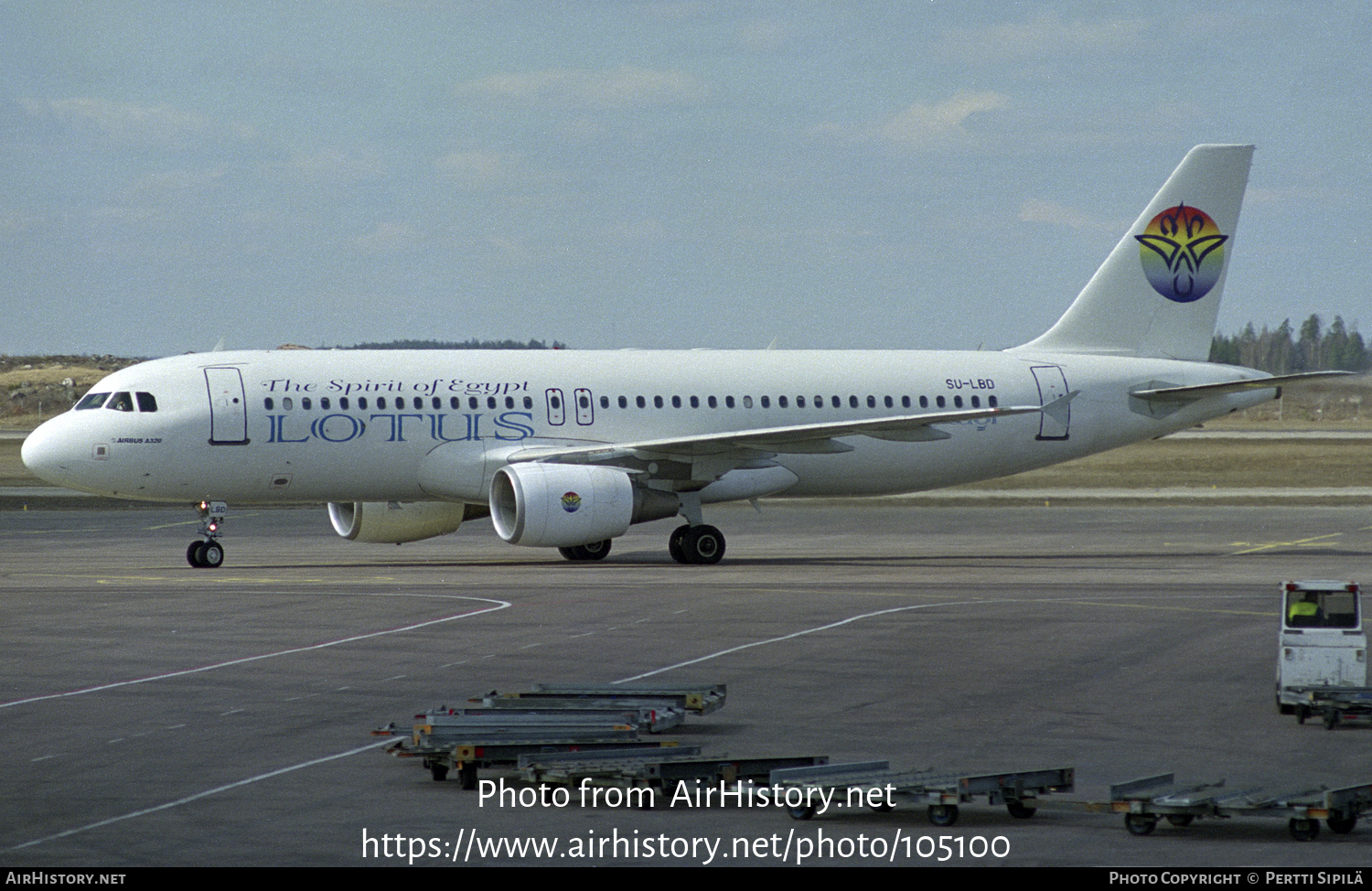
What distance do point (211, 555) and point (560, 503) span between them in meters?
7.51

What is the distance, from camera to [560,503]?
33656mm

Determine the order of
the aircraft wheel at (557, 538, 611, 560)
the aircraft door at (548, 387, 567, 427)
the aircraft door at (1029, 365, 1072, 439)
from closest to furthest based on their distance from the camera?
the aircraft door at (548, 387, 567, 427)
the aircraft wheel at (557, 538, 611, 560)
the aircraft door at (1029, 365, 1072, 439)

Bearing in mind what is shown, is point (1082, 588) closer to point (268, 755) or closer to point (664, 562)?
point (664, 562)

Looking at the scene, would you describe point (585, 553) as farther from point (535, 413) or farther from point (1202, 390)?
point (1202, 390)

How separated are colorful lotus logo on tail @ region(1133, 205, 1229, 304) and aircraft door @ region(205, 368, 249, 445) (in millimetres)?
21374

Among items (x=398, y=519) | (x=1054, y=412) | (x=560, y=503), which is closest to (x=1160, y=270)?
(x=1054, y=412)

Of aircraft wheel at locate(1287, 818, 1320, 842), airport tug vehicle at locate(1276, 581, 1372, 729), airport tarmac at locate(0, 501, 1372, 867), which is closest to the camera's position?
aircraft wheel at locate(1287, 818, 1320, 842)

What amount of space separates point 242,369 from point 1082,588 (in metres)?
17.2

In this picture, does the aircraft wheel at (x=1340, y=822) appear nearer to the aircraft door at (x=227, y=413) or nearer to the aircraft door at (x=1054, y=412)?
the aircraft door at (x=227, y=413)

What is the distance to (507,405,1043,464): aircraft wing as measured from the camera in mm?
34906

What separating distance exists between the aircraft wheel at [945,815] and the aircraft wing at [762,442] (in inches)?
871

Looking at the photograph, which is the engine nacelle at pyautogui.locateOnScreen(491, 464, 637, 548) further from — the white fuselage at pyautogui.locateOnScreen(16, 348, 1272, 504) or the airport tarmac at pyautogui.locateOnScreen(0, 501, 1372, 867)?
the white fuselage at pyautogui.locateOnScreen(16, 348, 1272, 504)

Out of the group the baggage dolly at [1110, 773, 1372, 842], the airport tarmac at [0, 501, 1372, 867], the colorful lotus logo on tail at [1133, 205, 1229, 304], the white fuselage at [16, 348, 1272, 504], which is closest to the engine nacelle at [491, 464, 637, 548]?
the airport tarmac at [0, 501, 1372, 867]

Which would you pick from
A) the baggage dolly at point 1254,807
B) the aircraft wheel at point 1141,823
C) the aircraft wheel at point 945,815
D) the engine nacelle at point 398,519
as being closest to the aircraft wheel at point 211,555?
the engine nacelle at point 398,519
